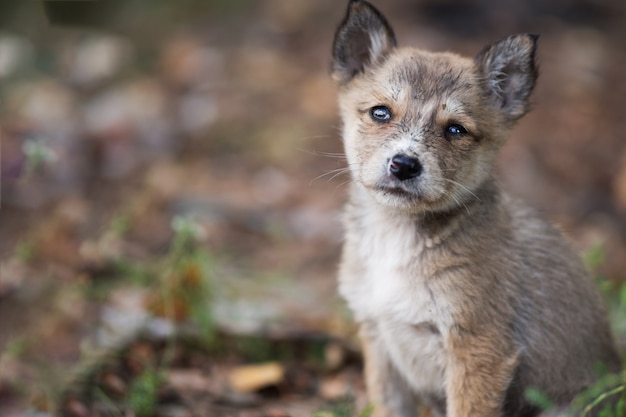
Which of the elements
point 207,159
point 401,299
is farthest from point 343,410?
point 207,159

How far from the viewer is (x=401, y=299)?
15.7ft

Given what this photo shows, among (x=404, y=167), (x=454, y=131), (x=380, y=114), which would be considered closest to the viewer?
(x=404, y=167)

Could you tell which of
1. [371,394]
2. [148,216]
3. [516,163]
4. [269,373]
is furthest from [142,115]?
[371,394]

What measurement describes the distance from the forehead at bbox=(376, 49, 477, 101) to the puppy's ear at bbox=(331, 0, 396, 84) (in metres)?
0.22

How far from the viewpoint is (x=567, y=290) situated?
5031 millimetres

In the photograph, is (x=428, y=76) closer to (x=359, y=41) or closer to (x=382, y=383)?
(x=359, y=41)

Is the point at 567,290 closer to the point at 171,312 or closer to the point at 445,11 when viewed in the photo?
the point at 171,312

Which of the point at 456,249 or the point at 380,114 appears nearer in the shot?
the point at 456,249

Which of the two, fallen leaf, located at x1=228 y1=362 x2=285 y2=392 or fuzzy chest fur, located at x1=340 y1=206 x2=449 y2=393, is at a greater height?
fuzzy chest fur, located at x1=340 y1=206 x2=449 y2=393

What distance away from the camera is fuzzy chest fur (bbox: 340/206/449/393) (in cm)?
474

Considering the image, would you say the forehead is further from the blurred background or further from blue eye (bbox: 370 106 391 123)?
the blurred background

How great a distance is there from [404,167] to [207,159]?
5.26 meters

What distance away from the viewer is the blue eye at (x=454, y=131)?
15.7ft

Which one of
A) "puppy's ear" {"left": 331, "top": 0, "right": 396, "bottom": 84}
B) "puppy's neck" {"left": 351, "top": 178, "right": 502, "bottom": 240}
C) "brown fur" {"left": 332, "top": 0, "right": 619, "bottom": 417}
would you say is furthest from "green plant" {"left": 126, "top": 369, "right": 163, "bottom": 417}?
"puppy's ear" {"left": 331, "top": 0, "right": 396, "bottom": 84}
